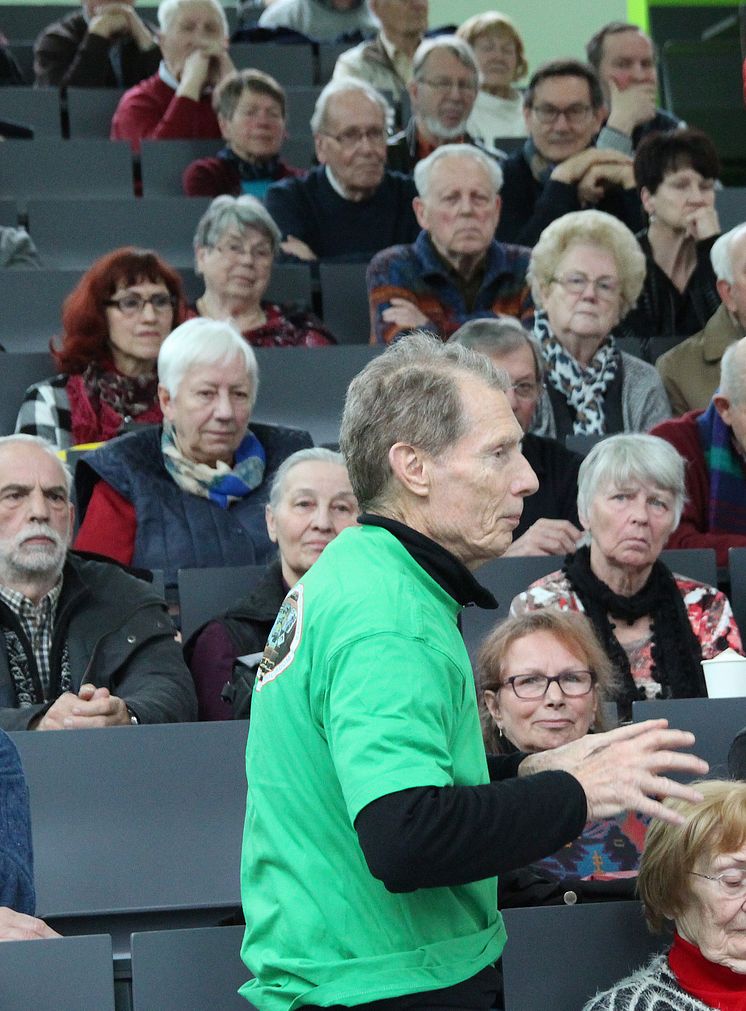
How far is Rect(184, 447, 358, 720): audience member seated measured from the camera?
2980mm

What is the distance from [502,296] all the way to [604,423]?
0.62 m

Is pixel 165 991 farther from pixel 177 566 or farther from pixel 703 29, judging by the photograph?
pixel 703 29

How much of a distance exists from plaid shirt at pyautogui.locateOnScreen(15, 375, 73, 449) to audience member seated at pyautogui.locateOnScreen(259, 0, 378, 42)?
→ 340 cm

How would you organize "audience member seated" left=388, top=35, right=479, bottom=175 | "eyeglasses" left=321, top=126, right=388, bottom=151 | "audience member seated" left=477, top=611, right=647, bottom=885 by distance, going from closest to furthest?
"audience member seated" left=477, top=611, right=647, bottom=885
"eyeglasses" left=321, top=126, right=388, bottom=151
"audience member seated" left=388, top=35, right=479, bottom=175

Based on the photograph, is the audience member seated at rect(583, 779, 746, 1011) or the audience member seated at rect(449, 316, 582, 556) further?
the audience member seated at rect(449, 316, 582, 556)

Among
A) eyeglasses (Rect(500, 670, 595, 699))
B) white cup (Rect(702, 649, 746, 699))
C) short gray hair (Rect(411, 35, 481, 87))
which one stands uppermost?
short gray hair (Rect(411, 35, 481, 87))

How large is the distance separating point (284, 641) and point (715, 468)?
7.13 feet

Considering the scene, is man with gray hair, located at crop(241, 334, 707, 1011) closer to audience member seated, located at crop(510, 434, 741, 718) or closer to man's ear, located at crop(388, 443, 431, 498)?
man's ear, located at crop(388, 443, 431, 498)

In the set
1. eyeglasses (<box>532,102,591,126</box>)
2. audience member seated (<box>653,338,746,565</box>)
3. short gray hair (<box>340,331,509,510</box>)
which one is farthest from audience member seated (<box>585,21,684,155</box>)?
short gray hair (<box>340,331,509,510</box>)

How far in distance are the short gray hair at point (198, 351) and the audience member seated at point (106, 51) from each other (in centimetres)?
294

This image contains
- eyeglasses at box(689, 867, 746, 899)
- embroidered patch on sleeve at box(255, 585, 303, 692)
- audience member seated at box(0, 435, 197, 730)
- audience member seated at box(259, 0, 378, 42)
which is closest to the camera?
embroidered patch on sleeve at box(255, 585, 303, 692)

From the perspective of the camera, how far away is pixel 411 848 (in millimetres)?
1377

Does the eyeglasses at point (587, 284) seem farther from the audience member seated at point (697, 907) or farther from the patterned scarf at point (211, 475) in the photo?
the audience member seated at point (697, 907)

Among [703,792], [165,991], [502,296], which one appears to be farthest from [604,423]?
[165,991]
